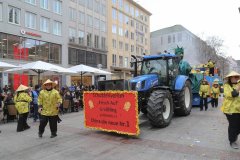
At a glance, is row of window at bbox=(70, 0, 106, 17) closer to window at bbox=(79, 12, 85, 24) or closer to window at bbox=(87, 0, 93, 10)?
window at bbox=(87, 0, 93, 10)

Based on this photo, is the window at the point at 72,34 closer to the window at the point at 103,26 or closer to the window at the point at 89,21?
the window at the point at 89,21

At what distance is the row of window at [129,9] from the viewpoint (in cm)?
4735

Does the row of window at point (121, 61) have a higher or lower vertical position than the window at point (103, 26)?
lower

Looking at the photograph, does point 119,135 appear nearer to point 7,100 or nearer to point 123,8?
point 7,100

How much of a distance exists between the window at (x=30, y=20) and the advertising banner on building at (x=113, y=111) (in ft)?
74.0

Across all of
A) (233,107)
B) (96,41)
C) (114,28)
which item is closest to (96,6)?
(96,41)

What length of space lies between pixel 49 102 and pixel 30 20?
23344mm

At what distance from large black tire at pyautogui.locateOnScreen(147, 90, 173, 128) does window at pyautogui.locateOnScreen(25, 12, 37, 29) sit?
76.9 feet

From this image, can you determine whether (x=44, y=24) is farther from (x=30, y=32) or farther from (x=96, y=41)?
(x=96, y=41)

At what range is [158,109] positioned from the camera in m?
7.91

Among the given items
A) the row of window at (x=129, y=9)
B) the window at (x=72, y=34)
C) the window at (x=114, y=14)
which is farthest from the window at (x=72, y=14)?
the row of window at (x=129, y=9)

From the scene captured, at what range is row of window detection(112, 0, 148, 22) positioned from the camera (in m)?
47.3

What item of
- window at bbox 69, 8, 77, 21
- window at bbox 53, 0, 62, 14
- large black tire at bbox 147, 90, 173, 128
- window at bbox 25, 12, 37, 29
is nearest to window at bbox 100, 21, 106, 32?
window at bbox 69, 8, 77, 21

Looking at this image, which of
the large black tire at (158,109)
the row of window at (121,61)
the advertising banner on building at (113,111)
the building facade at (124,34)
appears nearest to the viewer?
the advertising banner on building at (113,111)
